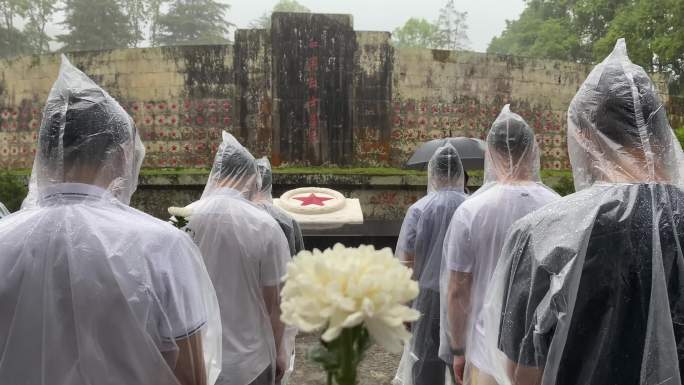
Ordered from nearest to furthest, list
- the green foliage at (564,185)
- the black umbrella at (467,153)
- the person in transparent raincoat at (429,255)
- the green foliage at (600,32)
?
the person in transparent raincoat at (429,255) → the black umbrella at (467,153) → the green foliage at (564,185) → the green foliage at (600,32)

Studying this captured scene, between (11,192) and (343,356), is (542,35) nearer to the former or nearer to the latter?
(11,192)

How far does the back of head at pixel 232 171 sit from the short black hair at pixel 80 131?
4.70 feet

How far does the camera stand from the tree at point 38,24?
33312 millimetres

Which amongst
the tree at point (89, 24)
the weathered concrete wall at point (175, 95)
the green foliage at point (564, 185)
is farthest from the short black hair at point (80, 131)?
the tree at point (89, 24)

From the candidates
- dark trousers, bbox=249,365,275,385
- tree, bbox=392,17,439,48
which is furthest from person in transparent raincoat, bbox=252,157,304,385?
tree, bbox=392,17,439,48

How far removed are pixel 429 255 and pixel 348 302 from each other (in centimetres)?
302

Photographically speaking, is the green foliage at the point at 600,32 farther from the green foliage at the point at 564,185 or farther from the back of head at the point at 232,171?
the back of head at the point at 232,171


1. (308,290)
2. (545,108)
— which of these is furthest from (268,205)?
(545,108)

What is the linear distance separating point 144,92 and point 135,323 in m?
9.78

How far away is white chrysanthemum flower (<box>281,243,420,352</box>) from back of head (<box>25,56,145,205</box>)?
1.02 meters

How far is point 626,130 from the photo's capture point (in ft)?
5.25

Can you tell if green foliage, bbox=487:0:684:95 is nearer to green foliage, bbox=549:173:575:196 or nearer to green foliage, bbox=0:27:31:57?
green foliage, bbox=549:173:575:196

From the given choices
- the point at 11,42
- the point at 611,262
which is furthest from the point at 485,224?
the point at 11,42

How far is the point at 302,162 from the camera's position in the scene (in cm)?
1033
